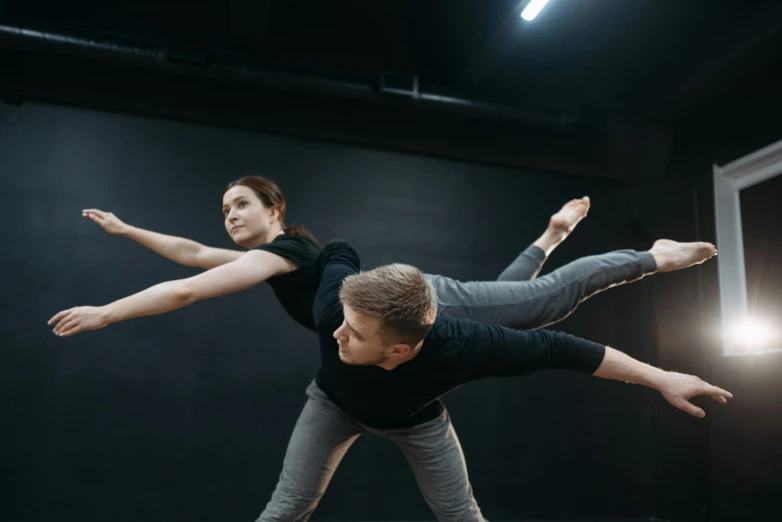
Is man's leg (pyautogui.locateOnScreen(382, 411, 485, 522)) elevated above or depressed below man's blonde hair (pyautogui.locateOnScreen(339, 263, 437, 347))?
below

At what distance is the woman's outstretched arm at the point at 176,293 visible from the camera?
58.6 inches

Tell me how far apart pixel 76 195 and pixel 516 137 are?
9.42ft

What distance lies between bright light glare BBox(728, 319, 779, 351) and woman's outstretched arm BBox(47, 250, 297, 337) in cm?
288

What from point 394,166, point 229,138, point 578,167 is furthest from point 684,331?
point 229,138

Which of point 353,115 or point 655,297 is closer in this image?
point 353,115

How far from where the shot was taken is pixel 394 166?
3.97m

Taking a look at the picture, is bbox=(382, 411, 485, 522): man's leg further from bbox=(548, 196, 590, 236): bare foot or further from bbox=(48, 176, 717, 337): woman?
bbox=(548, 196, 590, 236): bare foot

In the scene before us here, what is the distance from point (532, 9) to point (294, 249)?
1938mm

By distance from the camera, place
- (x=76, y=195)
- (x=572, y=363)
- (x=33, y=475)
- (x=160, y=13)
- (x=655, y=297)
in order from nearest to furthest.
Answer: (x=572, y=363)
(x=33, y=475)
(x=76, y=195)
(x=160, y=13)
(x=655, y=297)

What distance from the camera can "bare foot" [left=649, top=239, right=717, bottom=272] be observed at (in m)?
2.00

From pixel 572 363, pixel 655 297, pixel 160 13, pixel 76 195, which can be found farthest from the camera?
pixel 655 297

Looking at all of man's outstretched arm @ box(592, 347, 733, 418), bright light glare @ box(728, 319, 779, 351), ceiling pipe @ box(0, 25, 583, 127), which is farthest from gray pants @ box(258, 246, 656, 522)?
ceiling pipe @ box(0, 25, 583, 127)

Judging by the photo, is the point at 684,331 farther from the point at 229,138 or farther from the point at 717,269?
the point at 229,138

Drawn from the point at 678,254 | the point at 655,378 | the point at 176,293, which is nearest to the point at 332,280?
the point at 176,293
